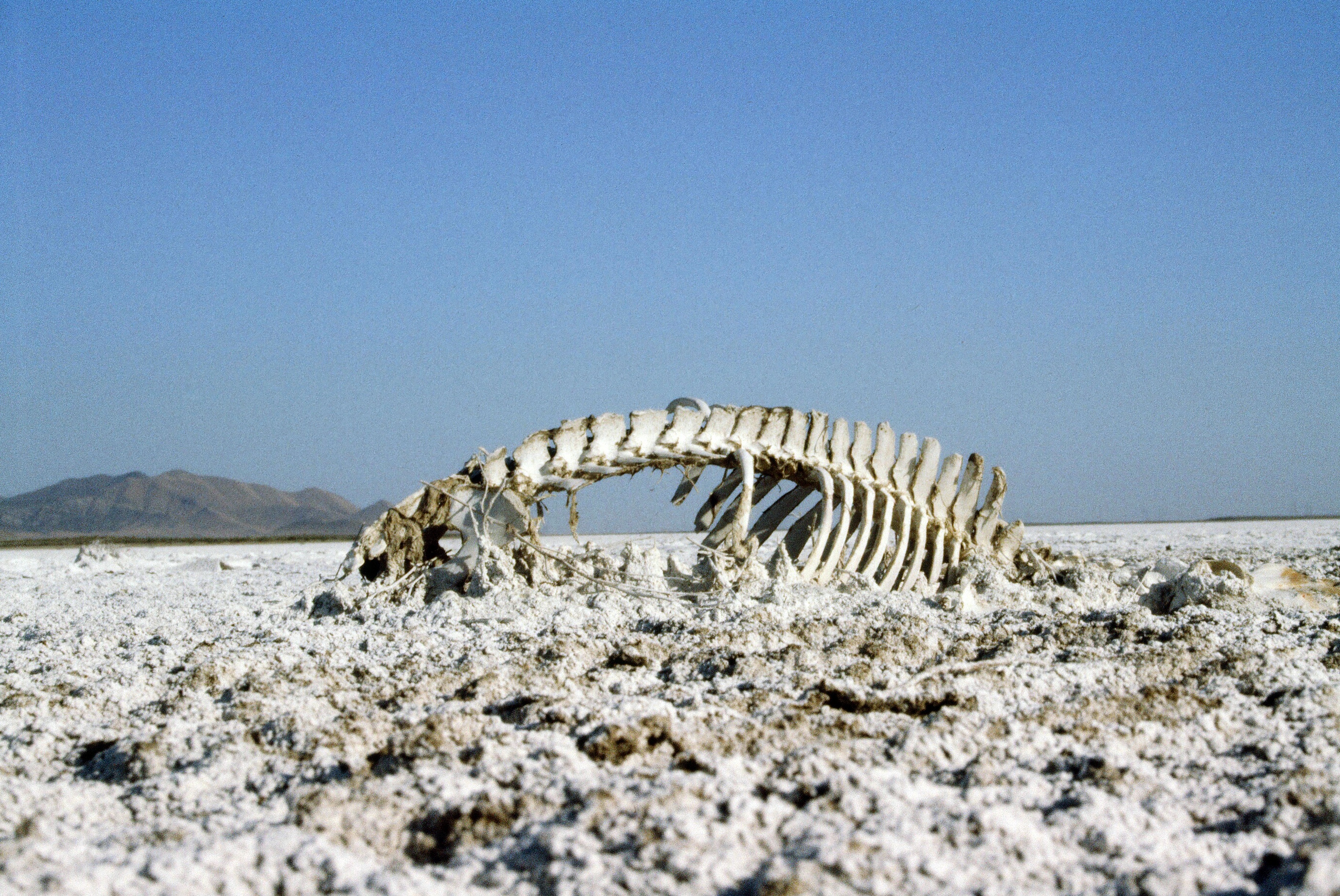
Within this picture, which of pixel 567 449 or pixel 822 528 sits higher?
pixel 567 449

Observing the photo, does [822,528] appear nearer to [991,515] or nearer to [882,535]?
[882,535]

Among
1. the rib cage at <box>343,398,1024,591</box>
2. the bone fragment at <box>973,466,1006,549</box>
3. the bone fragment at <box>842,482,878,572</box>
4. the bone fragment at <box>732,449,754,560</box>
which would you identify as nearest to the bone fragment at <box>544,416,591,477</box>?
the rib cage at <box>343,398,1024,591</box>

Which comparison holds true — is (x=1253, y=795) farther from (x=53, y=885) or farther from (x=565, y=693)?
Answer: (x=53, y=885)

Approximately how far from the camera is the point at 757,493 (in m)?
5.96

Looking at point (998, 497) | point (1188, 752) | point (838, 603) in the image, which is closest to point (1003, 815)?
point (1188, 752)

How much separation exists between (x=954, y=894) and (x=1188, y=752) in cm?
107

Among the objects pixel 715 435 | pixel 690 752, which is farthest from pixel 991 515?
pixel 690 752

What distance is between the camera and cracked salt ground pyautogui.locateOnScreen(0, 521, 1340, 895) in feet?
5.68

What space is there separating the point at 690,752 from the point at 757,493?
12.1ft

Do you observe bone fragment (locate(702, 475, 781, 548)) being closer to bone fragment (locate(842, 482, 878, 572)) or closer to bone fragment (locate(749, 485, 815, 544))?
bone fragment (locate(749, 485, 815, 544))

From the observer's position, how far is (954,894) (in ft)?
5.28

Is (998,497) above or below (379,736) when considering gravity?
above

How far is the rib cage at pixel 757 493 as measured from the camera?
5.21m

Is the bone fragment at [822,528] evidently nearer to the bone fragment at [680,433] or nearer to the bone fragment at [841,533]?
the bone fragment at [841,533]
